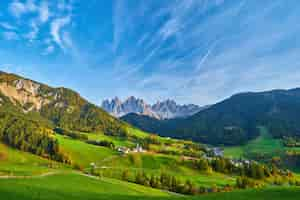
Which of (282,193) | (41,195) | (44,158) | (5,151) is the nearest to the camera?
(41,195)

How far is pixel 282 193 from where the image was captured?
37.0m

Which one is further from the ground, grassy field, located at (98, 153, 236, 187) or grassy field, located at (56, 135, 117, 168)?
grassy field, located at (56, 135, 117, 168)

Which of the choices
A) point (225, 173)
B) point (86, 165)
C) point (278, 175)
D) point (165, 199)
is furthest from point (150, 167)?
point (165, 199)

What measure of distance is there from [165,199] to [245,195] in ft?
41.9

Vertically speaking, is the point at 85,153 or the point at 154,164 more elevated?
the point at 85,153

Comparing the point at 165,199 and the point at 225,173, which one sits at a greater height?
the point at 165,199

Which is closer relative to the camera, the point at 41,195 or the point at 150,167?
the point at 41,195

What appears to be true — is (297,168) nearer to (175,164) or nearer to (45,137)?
(175,164)

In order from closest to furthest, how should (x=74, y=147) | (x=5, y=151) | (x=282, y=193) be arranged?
(x=282, y=193)
(x=5, y=151)
(x=74, y=147)

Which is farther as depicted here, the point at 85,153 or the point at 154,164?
the point at 85,153

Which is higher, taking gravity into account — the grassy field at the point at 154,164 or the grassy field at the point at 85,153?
the grassy field at the point at 85,153

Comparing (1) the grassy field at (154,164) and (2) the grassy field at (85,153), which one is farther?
(2) the grassy field at (85,153)

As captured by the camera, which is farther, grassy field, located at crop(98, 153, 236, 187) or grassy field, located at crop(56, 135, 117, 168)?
grassy field, located at crop(56, 135, 117, 168)

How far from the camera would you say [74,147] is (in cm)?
16400
